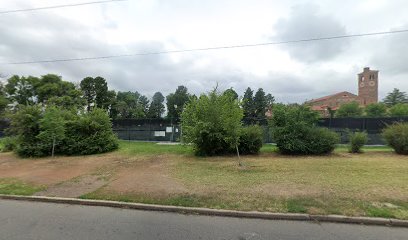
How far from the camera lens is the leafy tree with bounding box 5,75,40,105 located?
4388 cm

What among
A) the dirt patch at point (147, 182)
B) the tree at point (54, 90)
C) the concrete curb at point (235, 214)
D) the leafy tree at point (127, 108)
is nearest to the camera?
the concrete curb at point (235, 214)

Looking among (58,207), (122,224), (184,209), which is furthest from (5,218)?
(184,209)

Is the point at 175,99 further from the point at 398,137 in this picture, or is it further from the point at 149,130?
the point at 398,137

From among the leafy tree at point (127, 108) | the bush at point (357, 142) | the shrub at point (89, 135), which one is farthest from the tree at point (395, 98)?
the shrub at point (89, 135)

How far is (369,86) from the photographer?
103375 mm

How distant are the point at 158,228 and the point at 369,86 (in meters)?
119

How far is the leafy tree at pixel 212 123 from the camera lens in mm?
12917

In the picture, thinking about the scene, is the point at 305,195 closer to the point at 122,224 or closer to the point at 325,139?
the point at 122,224

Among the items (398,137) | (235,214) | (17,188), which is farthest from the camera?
(398,137)

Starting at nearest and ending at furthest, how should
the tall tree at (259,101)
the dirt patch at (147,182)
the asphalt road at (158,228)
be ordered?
the asphalt road at (158,228)
the dirt patch at (147,182)
the tall tree at (259,101)

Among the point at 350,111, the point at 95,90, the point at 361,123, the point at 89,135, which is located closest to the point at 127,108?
the point at 95,90

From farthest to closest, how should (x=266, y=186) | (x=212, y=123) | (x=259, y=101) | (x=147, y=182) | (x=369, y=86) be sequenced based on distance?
(x=369, y=86), (x=259, y=101), (x=212, y=123), (x=147, y=182), (x=266, y=186)

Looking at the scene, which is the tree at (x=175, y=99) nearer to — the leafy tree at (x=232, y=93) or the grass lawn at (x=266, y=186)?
the leafy tree at (x=232, y=93)

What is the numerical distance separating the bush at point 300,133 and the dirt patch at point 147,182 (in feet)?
22.5
